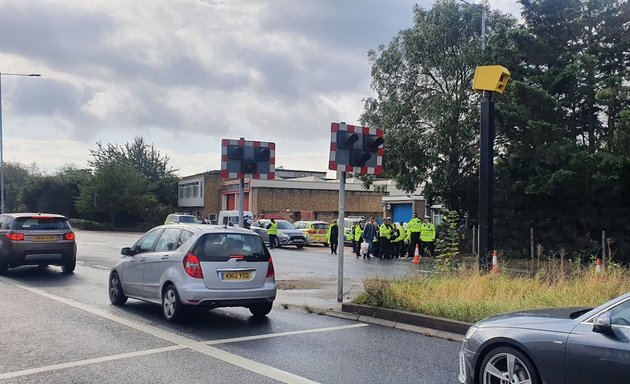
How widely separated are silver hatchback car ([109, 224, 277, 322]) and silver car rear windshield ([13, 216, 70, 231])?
7.03 metres

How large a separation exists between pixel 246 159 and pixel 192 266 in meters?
4.63

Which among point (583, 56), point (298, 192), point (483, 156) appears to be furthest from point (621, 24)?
point (298, 192)

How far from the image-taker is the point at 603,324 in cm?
459

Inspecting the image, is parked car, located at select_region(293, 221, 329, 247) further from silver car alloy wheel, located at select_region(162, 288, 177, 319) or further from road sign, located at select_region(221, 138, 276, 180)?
silver car alloy wheel, located at select_region(162, 288, 177, 319)

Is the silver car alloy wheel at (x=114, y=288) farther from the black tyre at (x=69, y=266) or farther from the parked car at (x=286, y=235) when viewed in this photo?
the parked car at (x=286, y=235)

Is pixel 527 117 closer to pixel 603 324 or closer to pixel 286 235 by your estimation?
pixel 286 235

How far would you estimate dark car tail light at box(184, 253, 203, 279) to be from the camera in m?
9.50

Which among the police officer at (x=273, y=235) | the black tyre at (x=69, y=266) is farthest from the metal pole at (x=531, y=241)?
the black tyre at (x=69, y=266)

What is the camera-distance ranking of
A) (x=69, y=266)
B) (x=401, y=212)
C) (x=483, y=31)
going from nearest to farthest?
(x=69, y=266) < (x=483, y=31) < (x=401, y=212)

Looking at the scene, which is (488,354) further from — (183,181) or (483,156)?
(183,181)

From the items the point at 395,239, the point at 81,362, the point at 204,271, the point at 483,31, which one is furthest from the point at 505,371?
the point at 483,31

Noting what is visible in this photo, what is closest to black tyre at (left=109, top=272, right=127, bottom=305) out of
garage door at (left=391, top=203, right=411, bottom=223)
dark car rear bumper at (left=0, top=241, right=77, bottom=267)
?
dark car rear bumper at (left=0, top=241, right=77, bottom=267)

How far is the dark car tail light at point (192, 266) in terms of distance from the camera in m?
9.50

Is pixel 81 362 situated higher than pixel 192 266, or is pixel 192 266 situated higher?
pixel 192 266
